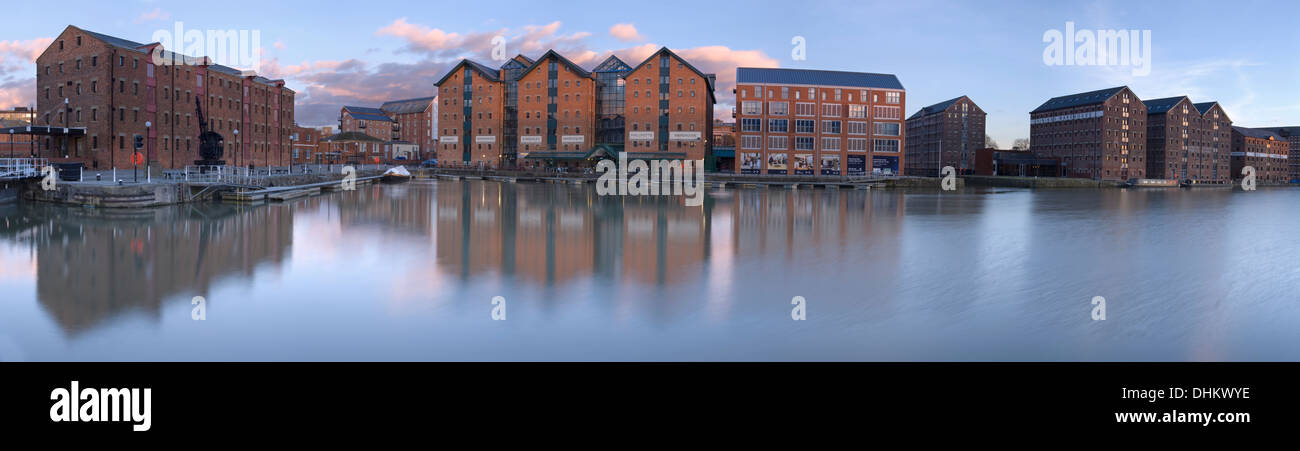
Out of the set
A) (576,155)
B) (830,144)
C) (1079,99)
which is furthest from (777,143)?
(1079,99)

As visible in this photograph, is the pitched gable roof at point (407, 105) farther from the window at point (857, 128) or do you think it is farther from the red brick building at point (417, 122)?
the window at point (857, 128)

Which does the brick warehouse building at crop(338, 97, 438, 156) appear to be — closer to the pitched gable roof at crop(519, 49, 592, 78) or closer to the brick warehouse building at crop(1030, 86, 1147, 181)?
the pitched gable roof at crop(519, 49, 592, 78)

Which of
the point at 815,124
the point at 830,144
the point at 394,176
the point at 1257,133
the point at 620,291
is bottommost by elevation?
the point at 620,291

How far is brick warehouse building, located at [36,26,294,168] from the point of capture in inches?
1790

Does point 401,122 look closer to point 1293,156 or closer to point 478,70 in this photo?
point 478,70

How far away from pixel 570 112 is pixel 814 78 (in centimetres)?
2474

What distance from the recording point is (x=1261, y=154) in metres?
131

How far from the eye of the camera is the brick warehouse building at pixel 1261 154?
12825 centimetres

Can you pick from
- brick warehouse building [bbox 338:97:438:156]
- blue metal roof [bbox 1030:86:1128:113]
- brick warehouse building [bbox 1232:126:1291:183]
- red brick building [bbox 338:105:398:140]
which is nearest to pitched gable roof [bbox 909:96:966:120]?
blue metal roof [bbox 1030:86:1128:113]

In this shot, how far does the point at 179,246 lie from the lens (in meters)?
19.6
